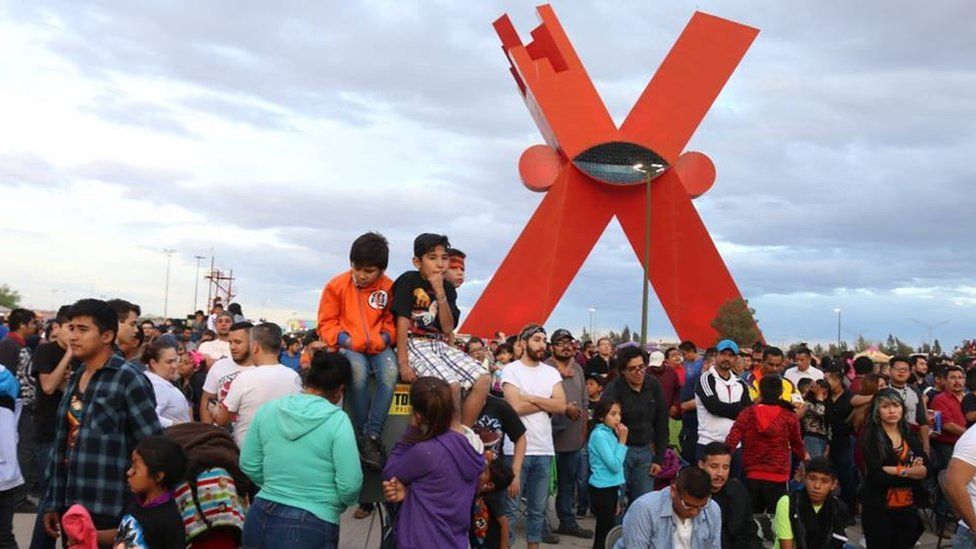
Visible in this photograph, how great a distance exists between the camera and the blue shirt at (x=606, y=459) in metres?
7.13

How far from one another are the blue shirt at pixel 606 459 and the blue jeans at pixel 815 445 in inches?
121

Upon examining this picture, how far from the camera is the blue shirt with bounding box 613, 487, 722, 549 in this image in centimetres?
473

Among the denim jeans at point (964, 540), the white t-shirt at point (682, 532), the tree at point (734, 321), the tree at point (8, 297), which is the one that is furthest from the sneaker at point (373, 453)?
the tree at point (8, 297)

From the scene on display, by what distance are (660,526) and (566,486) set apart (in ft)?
12.6

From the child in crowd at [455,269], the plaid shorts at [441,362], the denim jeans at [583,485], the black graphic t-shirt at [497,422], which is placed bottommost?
the denim jeans at [583,485]

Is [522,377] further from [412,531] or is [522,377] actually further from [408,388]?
[412,531]

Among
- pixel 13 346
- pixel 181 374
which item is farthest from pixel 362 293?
pixel 13 346

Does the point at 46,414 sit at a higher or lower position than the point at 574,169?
lower

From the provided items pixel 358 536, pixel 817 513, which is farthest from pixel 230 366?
pixel 817 513

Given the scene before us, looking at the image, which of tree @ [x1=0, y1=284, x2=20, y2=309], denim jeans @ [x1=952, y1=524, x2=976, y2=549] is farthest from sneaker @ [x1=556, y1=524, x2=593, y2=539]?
tree @ [x1=0, y1=284, x2=20, y2=309]

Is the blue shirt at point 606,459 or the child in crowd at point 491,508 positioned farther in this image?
the blue shirt at point 606,459

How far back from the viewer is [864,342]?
57.0 m

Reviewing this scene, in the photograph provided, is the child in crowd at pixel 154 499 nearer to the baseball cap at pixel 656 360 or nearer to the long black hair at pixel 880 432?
the long black hair at pixel 880 432

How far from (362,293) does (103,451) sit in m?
1.48
